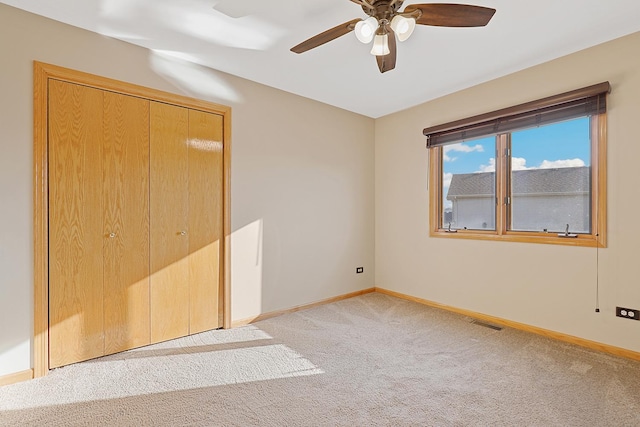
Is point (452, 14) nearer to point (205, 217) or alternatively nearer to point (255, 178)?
point (255, 178)

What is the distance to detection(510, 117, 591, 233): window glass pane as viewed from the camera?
278 centimetres

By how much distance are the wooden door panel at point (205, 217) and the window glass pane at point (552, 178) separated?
9.63ft

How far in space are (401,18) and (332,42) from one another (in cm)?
96

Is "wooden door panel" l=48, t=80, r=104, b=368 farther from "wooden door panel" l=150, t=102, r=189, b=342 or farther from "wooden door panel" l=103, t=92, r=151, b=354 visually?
"wooden door panel" l=150, t=102, r=189, b=342

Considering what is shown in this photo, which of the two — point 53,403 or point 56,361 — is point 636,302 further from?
point 56,361

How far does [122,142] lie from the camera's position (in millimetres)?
2568

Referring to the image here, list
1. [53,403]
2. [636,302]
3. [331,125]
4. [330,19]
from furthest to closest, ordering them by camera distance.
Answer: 1. [331,125]
2. [636,302]
3. [330,19]
4. [53,403]

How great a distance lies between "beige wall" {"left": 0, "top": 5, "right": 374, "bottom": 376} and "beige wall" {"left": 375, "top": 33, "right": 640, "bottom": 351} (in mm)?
436

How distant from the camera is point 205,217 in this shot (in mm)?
3021

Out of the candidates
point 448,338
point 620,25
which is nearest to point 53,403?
point 448,338

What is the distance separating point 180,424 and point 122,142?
2.07 metres

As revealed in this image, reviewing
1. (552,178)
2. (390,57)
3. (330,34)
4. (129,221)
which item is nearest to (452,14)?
(390,57)

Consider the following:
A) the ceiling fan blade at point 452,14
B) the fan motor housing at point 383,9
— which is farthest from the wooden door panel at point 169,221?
the ceiling fan blade at point 452,14

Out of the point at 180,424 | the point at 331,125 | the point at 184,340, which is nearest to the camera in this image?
the point at 180,424
